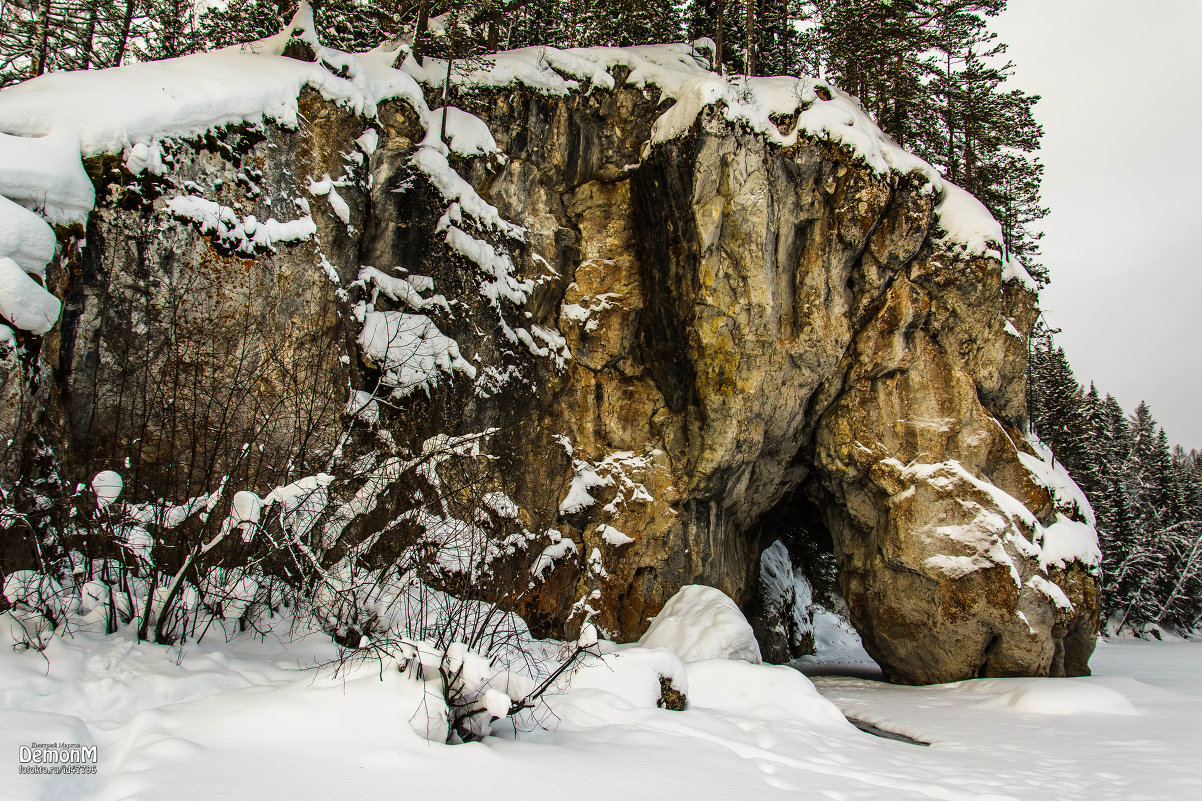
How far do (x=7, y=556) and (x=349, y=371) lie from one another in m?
5.52

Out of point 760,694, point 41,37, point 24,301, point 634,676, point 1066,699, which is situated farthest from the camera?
point 41,37

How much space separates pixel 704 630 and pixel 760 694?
298cm

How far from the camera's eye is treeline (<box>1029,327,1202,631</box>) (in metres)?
24.2

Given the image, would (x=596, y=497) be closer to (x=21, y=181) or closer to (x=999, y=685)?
(x=999, y=685)

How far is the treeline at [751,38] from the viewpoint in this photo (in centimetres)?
1355

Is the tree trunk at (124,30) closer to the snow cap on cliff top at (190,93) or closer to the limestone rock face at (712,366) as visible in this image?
the snow cap on cliff top at (190,93)

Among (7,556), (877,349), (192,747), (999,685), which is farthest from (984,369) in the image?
(7,556)

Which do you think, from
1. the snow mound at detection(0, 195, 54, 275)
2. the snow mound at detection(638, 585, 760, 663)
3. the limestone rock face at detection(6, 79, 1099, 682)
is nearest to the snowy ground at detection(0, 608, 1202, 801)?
the snow mound at detection(638, 585, 760, 663)

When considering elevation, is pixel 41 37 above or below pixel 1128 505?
above

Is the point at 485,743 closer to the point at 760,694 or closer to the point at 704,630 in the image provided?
the point at 760,694

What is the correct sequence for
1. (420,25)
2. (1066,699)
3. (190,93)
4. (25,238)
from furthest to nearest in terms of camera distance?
(420,25)
(190,93)
(1066,699)
(25,238)

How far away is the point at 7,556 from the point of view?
4914 mm

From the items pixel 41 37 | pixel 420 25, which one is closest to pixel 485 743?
pixel 420 25

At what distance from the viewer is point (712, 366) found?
13.0 metres
